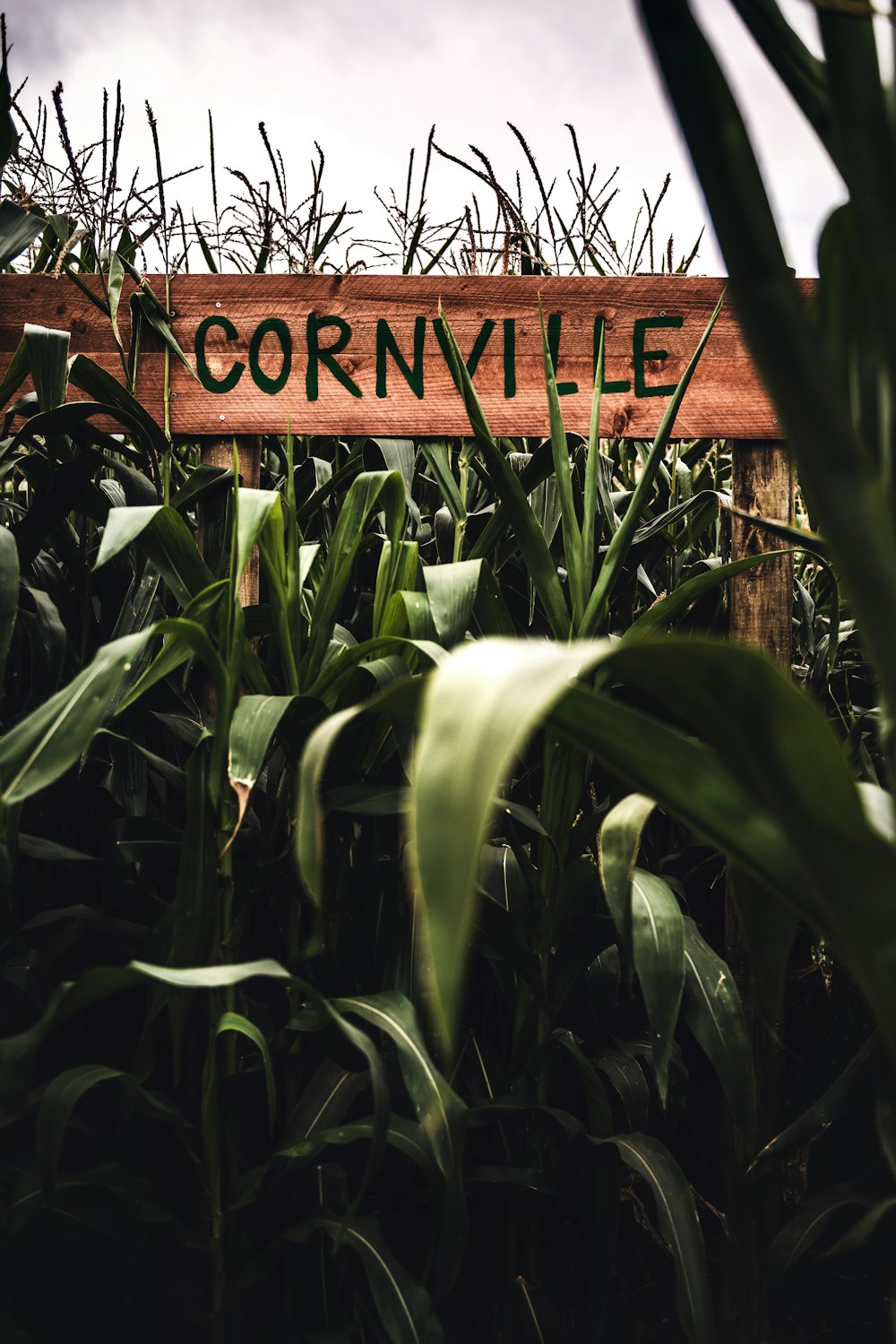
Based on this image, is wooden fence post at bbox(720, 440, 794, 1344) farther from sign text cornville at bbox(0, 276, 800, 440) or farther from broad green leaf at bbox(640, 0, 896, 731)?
broad green leaf at bbox(640, 0, 896, 731)

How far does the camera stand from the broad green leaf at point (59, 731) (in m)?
0.44

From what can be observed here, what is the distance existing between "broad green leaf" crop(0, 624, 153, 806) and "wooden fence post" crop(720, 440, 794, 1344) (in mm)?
670

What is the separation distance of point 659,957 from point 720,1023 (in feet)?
0.36

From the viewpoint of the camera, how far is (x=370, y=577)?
3.42 ft

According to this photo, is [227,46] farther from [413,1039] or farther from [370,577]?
[413,1039]

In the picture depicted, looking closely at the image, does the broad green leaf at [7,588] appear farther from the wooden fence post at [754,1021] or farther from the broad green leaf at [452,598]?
the wooden fence post at [754,1021]

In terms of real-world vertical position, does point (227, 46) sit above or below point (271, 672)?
above

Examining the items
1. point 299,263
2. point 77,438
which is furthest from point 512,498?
point 299,263

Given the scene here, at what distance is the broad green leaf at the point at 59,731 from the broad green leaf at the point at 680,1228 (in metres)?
0.56

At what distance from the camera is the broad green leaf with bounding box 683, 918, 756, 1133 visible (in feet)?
2.05

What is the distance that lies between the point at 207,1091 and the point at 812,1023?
731mm

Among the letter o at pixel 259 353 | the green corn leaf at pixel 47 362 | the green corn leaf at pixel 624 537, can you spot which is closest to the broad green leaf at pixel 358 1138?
the green corn leaf at pixel 624 537

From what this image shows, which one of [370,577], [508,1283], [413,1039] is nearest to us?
[413,1039]

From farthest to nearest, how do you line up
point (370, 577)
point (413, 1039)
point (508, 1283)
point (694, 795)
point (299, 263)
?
point (299, 263), point (370, 577), point (508, 1283), point (413, 1039), point (694, 795)
